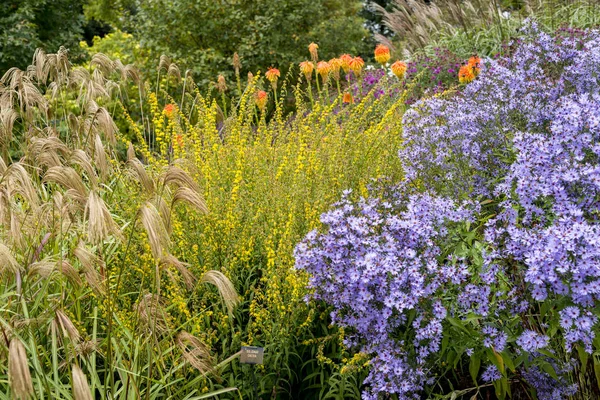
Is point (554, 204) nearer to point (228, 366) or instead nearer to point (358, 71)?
point (228, 366)

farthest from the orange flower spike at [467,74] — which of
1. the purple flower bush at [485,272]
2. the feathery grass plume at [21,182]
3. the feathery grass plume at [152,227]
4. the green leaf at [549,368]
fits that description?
the feathery grass plume at [152,227]

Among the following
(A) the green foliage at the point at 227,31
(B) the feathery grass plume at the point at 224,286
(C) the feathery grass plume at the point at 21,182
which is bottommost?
(A) the green foliage at the point at 227,31

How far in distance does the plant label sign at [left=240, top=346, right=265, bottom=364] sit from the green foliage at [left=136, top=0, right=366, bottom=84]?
9.13 meters

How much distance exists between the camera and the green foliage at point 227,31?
11.7m

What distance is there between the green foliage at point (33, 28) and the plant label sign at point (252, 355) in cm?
877

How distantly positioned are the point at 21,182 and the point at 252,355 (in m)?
1.10

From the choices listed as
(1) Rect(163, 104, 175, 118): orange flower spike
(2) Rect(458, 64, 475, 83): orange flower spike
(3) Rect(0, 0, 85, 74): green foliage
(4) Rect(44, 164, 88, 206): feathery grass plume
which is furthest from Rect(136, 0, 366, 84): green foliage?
(4) Rect(44, 164, 88, 206): feathery grass plume

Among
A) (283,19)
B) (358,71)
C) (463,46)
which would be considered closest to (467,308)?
(358,71)

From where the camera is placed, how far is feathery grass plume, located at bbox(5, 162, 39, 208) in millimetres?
2393

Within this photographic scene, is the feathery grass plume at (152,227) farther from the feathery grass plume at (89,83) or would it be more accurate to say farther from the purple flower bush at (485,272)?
the feathery grass plume at (89,83)

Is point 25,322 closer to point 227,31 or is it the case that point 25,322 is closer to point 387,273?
point 387,273

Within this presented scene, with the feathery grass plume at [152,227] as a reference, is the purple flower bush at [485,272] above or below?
below

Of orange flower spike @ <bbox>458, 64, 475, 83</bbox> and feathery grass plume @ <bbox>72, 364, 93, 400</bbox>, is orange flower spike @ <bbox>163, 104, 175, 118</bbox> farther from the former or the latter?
orange flower spike @ <bbox>458, 64, 475, 83</bbox>

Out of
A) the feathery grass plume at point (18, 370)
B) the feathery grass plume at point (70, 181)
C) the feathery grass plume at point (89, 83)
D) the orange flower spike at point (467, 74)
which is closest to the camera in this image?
the feathery grass plume at point (18, 370)
